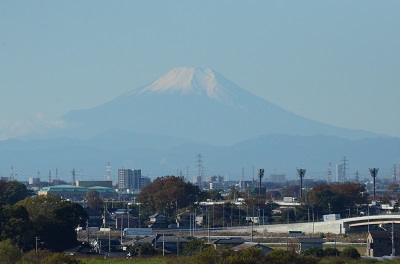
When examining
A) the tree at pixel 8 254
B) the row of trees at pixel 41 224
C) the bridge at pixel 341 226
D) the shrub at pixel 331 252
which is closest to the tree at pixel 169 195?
the bridge at pixel 341 226

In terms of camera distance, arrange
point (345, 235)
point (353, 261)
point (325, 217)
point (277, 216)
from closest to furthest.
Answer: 1. point (353, 261)
2. point (345, 235)
3. point (325, 217)
4. point (277, 216)

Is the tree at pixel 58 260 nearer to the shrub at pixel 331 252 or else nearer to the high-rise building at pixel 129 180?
the shrub at pixel 331 252

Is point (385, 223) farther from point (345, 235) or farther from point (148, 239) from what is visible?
point (148, 239)

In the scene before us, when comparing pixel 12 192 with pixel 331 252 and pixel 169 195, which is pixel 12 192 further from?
pixel 331 252

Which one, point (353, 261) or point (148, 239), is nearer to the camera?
point (353, 261)

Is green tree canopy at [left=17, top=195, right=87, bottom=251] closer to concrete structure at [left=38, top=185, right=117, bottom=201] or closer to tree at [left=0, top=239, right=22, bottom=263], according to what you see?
tree at [left=0, top=239, right=22, bottom=263]

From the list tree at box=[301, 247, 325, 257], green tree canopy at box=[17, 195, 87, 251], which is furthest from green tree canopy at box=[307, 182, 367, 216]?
tree at box=[301, 247, 325, 257]

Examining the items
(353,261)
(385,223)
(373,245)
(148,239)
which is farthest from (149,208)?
(353,261)
